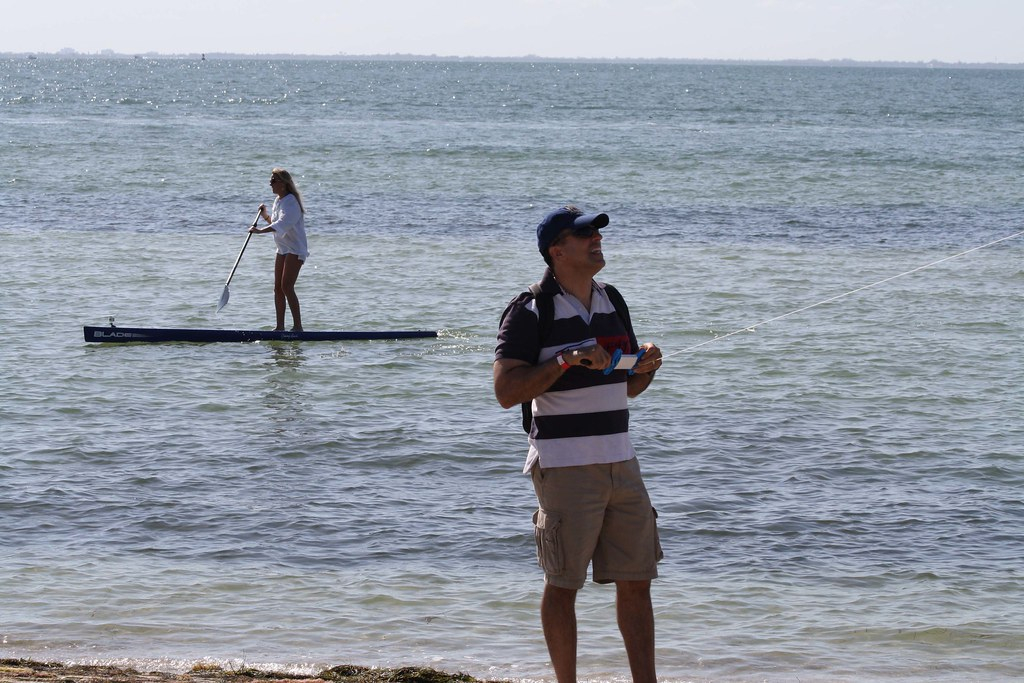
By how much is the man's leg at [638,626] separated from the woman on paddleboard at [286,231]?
7.88 metres

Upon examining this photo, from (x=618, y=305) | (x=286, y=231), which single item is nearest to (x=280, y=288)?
(x=286, y=231)

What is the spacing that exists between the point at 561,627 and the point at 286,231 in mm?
8223

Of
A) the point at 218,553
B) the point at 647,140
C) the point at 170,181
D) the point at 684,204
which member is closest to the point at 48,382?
the point at 218,553

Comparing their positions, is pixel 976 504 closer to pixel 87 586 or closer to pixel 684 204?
pixel 87 586

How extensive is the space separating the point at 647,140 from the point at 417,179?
1906 cm

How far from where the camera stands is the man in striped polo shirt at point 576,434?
4363 millimetres

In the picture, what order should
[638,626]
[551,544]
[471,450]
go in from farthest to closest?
[471,450], [638,626], [551,544]

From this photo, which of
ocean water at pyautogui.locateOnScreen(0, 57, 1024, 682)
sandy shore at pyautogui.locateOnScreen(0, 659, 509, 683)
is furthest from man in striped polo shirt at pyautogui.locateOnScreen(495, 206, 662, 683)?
ocean water at pyautogui.locateOnScreen(0, 57, 1024, 682)

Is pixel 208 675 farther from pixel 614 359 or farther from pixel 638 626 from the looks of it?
pixel 614 359

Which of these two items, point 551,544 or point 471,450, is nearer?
point 551,544

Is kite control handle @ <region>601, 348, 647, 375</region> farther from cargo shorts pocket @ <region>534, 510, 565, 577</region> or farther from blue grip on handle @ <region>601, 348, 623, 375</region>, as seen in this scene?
cargo shorts pocket @ <region>534, 510, 565, 577</region>

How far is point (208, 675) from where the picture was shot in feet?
16.8

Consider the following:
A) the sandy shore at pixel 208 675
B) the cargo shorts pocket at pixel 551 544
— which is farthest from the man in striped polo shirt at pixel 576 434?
the sandy shore at pixel 208 675

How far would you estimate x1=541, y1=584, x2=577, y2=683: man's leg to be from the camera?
14.6ft
